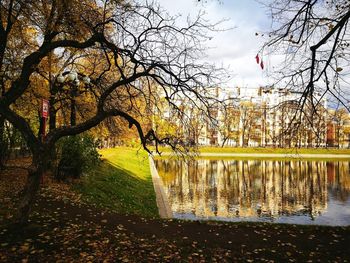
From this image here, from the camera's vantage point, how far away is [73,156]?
15.1m

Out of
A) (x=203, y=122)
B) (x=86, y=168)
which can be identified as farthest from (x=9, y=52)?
(x=203, y=122)

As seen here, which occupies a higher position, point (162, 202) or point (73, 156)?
point (73, 156)

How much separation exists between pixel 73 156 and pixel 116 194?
9.29ft

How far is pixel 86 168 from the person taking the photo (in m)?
16.3

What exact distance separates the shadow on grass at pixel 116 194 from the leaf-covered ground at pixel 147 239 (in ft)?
11.2

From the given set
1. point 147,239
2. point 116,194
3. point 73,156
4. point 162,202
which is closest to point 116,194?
point 116,194

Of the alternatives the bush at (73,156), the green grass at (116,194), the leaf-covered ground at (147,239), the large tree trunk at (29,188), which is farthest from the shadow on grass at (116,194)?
the large tree trunk at (29,188)

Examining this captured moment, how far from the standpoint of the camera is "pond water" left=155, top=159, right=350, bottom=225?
15.7 m

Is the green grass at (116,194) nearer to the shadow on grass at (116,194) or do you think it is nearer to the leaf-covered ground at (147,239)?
the shadow on grass at (116,194)

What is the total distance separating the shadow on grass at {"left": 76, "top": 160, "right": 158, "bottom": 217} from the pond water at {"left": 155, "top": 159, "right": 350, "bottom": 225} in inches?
56.7

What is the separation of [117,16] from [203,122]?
373cm

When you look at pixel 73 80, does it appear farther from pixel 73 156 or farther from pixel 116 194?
pixel 116 194

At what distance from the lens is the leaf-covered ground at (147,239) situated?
6531 mm

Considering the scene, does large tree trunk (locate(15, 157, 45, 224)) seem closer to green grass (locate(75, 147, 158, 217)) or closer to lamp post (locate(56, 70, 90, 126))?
green grass (locate(75, 147, 158, 217))
